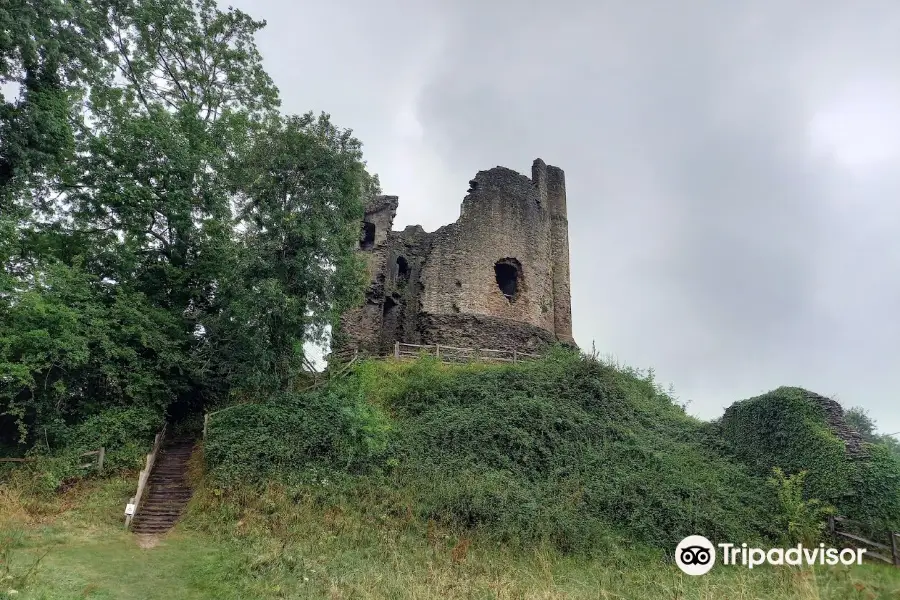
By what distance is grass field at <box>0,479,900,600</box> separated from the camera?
283 inches

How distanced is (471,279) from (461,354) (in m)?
2.94

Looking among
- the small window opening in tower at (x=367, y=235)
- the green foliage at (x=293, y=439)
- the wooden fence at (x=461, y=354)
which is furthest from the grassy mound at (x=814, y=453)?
the small window opening in tower at (x=367, y=235)

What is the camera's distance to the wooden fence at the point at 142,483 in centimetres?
1002

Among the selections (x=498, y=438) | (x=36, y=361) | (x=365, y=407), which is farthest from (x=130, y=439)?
(x=498, y=438)

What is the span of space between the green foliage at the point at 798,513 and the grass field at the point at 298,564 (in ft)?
8.16

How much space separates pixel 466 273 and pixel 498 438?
838 cm

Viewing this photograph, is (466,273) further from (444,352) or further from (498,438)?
(498,438)

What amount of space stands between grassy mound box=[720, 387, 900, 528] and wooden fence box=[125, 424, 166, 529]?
13.2 metres

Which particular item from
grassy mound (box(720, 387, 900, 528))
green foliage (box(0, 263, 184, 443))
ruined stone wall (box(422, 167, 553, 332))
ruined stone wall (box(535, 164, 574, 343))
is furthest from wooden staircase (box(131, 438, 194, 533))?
ruined stone wall (box(535, 164, 574, 343))

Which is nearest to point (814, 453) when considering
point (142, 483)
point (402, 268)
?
point (142, 483)

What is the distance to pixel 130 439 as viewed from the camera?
12289 mm

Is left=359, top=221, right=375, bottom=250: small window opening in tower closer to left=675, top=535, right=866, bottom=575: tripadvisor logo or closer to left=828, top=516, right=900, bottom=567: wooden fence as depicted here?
left=675, top=535, right=866, bottom=575: tripadvisor logo

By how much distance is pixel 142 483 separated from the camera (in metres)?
11.0

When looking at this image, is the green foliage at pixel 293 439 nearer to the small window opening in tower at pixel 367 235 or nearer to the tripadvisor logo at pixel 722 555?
the tripadvisor logo at pixel 722 555
